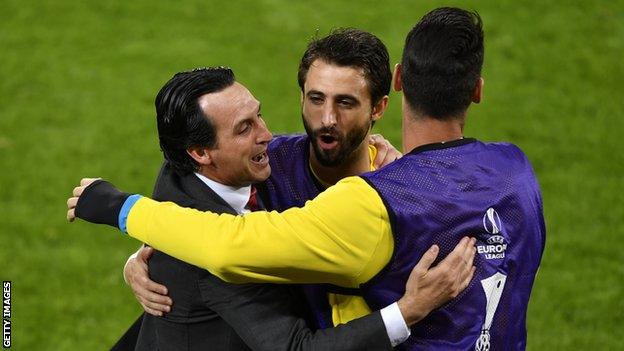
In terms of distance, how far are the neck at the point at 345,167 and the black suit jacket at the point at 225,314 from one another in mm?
855

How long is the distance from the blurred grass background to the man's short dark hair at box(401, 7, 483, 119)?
4.25 m

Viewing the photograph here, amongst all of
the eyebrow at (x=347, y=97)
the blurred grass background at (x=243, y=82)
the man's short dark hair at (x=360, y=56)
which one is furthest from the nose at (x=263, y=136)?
the blurred grass background at (x=243, y=82)

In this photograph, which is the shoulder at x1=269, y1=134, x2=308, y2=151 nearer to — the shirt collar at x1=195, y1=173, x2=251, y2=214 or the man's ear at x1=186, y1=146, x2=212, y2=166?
the shirt collar at x1=195, y1=173, x2=251, y2=214

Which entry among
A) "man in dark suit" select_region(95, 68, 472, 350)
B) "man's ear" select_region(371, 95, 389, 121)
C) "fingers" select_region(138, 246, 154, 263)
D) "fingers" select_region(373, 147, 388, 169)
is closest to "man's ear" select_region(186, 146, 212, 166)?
"man in dark suit" select_region(95, 68, 472, 350)

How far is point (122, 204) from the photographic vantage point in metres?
4.09

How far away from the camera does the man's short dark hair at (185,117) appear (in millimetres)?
4242

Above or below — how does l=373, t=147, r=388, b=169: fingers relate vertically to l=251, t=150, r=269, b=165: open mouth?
below

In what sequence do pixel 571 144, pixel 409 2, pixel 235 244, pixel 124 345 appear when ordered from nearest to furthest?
1. pixel 235 244
2. pixel 124 345
3. pixel 571 144
4. pixel 409 2

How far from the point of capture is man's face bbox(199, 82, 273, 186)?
4305 mm

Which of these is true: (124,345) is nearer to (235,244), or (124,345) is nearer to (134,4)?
(235,244)

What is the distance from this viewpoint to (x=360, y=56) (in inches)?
200

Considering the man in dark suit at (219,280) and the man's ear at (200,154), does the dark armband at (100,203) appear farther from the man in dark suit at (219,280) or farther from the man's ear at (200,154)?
the man's ear at (200,154)

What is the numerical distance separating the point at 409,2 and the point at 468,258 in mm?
8359

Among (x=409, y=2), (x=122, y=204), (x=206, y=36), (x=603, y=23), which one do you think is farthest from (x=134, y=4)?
(x=122, y=204)
